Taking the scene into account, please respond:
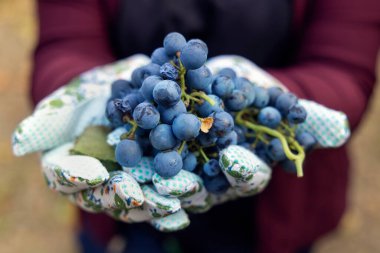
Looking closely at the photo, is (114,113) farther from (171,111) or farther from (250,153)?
(250,153)

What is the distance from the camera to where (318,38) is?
984 mm

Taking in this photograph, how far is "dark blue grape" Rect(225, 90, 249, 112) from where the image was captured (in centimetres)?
69

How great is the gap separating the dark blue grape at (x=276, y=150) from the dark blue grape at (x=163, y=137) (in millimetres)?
184

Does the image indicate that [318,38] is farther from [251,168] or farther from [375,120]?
[375,120]

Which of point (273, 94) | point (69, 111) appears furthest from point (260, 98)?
point (69, 111)

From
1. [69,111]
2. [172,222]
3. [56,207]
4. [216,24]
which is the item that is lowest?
[56,207]

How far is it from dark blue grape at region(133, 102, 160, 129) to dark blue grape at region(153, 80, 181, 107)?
0.6 inches

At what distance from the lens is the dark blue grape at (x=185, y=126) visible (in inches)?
23.6

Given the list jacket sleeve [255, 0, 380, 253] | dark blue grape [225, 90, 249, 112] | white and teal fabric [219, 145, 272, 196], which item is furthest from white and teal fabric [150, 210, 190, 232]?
jacket sleeve [255, 0, 380, 253]

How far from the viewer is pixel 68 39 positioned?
3.49ft

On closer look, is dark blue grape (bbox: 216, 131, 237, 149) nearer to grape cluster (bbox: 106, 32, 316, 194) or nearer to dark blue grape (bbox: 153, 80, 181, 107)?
grape cluster (bbox: 106, 32, 316, 194)

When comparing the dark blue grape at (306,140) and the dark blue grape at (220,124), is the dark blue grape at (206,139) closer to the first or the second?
the dark blue grape at (220,124)

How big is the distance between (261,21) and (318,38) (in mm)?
129

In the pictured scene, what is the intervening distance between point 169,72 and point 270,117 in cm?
19
